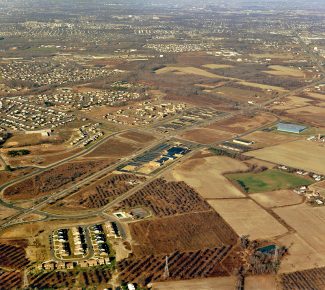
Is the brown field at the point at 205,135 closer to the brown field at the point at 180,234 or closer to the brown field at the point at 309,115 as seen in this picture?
the brown field at the point at 309,115

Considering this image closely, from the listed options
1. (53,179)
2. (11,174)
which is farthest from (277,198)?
(11,174)

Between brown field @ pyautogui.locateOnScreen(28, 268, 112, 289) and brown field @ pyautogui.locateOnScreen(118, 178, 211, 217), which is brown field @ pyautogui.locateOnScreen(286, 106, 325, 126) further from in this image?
brown field @ pyautogui.locateOnScreen(28, 268, 112, 289)

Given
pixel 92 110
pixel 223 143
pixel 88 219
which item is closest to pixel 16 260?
pixel 88 219

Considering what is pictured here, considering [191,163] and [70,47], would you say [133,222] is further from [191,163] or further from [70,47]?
[70,47]

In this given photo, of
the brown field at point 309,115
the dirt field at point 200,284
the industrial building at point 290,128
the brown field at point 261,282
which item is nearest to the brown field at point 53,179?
the dirt field at point 200,284

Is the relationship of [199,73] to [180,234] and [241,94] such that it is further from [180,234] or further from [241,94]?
[180,234]
